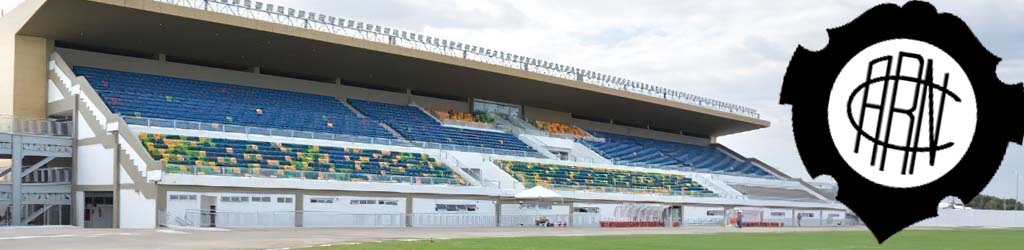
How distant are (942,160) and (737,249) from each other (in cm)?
2760

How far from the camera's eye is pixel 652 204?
6244 cm

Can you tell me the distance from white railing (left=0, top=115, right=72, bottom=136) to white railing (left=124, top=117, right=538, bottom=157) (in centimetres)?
443

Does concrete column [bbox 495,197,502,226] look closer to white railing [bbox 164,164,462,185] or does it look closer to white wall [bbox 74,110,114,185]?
white railing [bbox 164,164,462,185]

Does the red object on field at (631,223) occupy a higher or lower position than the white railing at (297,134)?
lower

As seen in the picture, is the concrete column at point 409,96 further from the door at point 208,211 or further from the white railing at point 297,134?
the door at point 208,211

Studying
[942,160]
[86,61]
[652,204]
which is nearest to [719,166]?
[652,204]

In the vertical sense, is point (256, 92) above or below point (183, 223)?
above

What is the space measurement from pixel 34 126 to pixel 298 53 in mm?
16237

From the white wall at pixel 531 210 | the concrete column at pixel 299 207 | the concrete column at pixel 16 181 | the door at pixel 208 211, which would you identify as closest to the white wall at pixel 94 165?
the concrete column at pixel 16 181

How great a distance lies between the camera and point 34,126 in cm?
4528

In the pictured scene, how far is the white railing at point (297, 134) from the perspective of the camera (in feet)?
151

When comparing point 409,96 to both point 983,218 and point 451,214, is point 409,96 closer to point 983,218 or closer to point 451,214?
point 451,214

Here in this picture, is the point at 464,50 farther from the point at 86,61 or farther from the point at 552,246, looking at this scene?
the point at 552,246

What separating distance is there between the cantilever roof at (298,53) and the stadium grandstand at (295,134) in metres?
0.15
